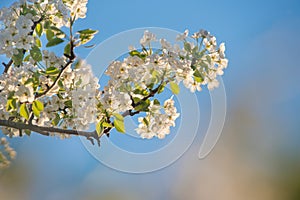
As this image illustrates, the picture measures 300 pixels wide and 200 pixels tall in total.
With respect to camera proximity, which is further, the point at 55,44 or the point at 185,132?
the point at 185,132

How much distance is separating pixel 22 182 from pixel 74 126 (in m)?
0.87

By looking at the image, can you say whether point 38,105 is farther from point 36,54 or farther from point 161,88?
point 161,88

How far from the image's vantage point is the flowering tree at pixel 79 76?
2.37 feet

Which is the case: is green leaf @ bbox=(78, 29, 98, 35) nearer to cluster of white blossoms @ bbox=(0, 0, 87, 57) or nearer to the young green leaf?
cluster of white blossoms @ bbox=(0, 0, 87, 57)

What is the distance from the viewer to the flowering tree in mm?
724

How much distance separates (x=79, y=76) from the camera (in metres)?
0.75

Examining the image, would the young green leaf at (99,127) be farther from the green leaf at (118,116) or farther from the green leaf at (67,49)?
the green leaf at (67,49)

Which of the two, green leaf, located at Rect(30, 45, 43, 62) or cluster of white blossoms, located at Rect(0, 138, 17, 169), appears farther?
cluster of white blossoms, located at Rect(0, 138, 17, 169)

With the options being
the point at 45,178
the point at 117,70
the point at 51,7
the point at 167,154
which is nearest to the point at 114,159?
the point at 167,154

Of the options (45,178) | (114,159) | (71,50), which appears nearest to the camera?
(71,50)

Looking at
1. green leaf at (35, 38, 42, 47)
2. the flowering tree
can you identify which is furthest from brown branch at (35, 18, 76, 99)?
green leaf at (35, 38, 42, 47)

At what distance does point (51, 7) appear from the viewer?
0.79 meters

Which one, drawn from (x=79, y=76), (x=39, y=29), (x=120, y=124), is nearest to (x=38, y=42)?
(x=39, y=29)

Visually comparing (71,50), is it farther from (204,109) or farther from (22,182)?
(22,182)
